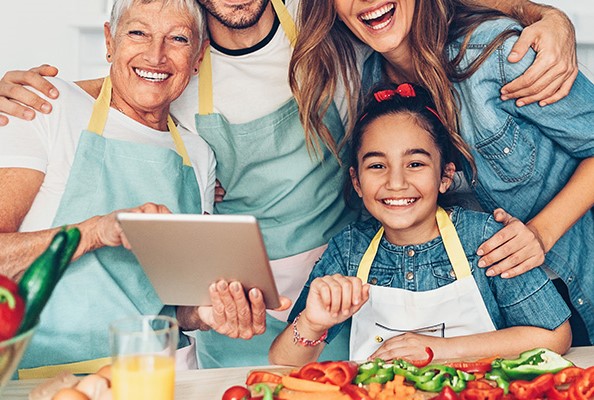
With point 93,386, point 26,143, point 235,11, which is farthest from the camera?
point 235,11

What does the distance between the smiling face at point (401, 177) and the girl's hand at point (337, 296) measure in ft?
1.12

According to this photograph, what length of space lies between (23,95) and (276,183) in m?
0.69

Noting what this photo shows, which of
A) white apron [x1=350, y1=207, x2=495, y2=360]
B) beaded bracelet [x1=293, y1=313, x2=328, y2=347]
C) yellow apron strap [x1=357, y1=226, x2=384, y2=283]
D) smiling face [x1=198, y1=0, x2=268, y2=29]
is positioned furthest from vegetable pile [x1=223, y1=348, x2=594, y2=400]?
smiling face [x1=198, y1=0, x2=268, y2=29]

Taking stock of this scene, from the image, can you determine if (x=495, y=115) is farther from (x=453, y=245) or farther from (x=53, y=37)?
(x=53, y=37)

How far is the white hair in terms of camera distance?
179 centimetres

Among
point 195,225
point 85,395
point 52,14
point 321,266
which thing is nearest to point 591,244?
point 321,266

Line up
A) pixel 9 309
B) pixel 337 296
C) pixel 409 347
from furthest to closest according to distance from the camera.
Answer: pixel 409 347 < pixel 337 296 < pixel 9 309

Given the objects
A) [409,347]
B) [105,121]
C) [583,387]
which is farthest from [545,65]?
[105,121]

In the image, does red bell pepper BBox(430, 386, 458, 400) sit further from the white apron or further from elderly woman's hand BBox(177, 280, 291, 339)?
the white apron

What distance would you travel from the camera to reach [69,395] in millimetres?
1031

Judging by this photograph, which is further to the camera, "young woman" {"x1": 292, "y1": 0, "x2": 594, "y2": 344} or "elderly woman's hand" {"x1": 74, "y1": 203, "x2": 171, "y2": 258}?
"young woman" {"x1": 292, "y1": 0, "x2": 594, "y2": 344}

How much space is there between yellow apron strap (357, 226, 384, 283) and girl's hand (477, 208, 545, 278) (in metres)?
0.26

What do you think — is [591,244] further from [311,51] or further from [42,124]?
[42,124]

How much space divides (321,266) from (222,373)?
593mm
